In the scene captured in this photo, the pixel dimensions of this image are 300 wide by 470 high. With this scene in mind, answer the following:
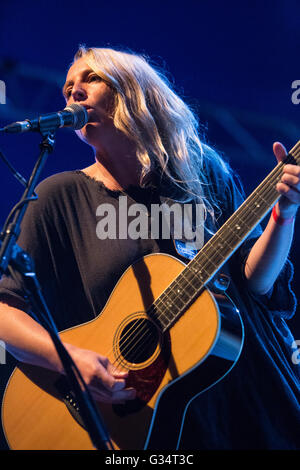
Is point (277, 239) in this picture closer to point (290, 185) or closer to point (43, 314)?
point (290, 185)

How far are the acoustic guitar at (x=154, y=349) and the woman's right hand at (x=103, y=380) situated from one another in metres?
0.03

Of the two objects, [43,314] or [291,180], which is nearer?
[43,314]

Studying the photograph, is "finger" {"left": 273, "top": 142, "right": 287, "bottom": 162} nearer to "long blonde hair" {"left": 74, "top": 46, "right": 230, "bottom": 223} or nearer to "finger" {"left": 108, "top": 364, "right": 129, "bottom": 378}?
"long blonde hair" {"left": 74, "top": 46, "right": 230, "bottom": 223}

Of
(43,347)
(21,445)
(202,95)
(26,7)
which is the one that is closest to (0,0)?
(26,7)

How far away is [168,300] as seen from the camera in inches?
68.3

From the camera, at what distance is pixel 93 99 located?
2.09 m

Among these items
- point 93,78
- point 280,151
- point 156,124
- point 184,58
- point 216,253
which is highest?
point 184,58

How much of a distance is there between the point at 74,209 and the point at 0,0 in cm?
251

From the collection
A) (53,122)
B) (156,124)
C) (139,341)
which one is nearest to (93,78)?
(156,124)

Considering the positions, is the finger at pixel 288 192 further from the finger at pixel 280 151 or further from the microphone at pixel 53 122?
the microphone at pixel 53 122

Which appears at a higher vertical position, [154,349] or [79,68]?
[79,68]

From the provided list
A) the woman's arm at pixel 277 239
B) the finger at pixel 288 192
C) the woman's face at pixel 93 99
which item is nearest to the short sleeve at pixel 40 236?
the woman's face at pixel 93 99

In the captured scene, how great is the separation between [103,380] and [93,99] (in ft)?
3.96

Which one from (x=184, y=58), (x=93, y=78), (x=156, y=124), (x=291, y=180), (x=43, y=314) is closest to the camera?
(x=43, y=314)
